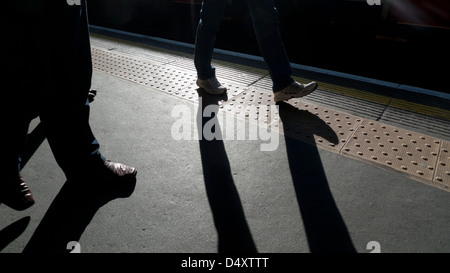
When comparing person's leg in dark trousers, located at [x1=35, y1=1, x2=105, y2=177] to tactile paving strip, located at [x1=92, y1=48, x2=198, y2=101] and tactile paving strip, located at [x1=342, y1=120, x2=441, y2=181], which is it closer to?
tactile paving strip, located at [x1=92, y1=48, x2=198, y2=101]

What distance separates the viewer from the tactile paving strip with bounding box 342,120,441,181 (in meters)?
2.09

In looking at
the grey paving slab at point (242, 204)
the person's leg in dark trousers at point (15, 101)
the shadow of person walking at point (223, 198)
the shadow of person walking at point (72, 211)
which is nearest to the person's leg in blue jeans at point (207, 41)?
the shadow of person walking at point (223, 198)

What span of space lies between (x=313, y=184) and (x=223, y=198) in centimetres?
53

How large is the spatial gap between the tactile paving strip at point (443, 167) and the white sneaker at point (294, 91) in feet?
3.39

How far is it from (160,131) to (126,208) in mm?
823

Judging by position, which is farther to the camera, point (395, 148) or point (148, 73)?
point (148, 73)

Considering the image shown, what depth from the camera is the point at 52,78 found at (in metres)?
1.72

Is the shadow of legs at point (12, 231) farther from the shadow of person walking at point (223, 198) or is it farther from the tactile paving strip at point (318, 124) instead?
the tactile paving strip at point (318, 124)

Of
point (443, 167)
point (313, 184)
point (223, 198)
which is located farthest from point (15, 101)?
point (443, 167)

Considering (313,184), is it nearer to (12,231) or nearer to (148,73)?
(12,231)

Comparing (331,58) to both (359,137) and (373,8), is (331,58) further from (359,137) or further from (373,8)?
(359,137)

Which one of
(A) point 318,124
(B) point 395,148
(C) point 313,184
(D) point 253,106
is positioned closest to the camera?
(C) point 313,184

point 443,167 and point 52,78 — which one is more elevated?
point 52,78
